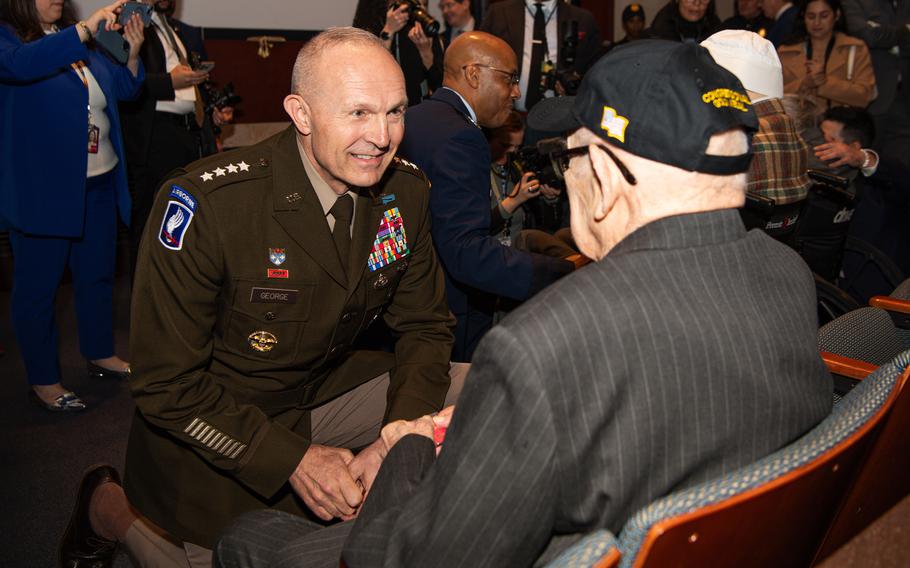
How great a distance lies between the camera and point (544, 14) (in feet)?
14.3

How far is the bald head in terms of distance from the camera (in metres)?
2.60

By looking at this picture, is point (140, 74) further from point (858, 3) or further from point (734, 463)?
point (858, 3)

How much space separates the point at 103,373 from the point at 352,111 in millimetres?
2218

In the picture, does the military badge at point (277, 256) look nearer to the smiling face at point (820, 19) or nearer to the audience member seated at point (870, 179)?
the audience member seated at point (870, 179)

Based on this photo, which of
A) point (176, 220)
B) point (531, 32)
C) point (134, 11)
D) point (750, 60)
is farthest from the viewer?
point (531, 32)

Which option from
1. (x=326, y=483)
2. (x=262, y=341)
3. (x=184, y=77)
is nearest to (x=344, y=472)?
(x=326, y=483)

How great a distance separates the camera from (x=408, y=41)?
13.4 feet

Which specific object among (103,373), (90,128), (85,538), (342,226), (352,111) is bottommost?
(103,373)

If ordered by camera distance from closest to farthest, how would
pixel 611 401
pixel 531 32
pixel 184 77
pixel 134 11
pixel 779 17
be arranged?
pixel 611 401 < pixel 134 11 < pixel 184 77 < pixel 531 32 < pixel 779 17

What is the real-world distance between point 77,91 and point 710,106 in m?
2.47

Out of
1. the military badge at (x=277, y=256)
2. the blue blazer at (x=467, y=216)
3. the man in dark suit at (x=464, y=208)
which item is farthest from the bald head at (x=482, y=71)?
the military badge at (x=277, y=256)

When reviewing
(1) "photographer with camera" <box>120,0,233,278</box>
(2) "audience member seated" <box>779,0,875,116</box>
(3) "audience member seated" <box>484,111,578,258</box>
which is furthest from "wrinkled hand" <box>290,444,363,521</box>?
(2) "audience member seated" <box>779,0,875,116</box>

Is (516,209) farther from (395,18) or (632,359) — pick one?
(632,359)

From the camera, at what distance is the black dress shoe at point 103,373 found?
3.19m
